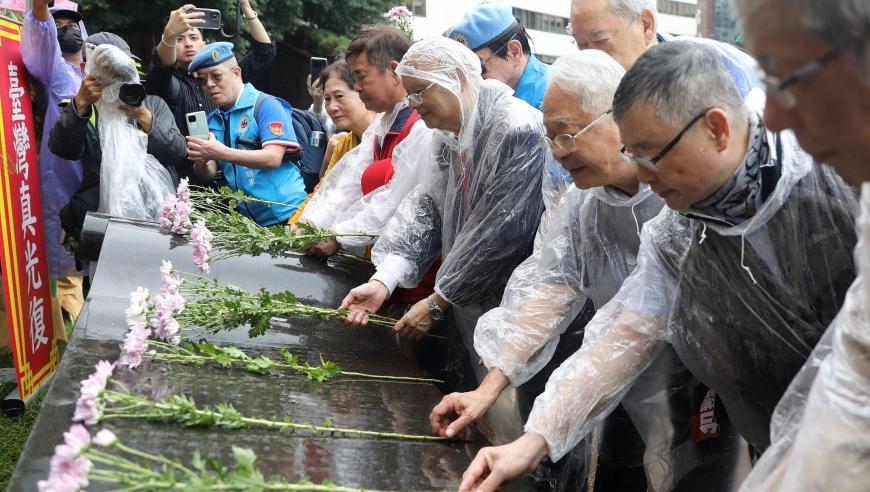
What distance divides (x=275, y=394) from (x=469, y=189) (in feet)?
3.85

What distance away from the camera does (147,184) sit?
462cm

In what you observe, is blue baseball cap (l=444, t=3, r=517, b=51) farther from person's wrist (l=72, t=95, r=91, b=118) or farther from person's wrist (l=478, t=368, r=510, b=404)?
person's wrist (l=478, t=368, r=510, b=404)

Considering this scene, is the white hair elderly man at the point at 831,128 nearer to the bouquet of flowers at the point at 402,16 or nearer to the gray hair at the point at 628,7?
the gray hair at the point at 628,7

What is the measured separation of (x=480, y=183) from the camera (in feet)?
10.1

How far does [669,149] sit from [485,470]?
720 millimetres

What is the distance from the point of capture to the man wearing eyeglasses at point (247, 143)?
4.79 meters

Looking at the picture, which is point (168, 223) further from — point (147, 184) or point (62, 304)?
point (62, 304)

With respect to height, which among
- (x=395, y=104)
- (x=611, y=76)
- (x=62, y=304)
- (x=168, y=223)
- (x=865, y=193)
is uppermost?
(x=865, y=193)

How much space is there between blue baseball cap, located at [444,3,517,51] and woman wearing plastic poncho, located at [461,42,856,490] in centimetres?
206

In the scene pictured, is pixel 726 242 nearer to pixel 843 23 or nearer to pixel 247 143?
pixel 843 23

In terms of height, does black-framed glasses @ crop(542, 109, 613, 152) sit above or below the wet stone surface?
above

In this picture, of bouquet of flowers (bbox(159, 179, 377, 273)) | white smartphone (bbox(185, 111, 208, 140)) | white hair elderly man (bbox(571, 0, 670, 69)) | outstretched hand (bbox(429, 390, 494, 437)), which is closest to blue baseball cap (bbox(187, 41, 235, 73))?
white smartphone (bbox(185, 111, 208, 140))

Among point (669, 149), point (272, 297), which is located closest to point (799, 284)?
point (669, 149)

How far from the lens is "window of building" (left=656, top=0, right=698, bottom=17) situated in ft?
115
